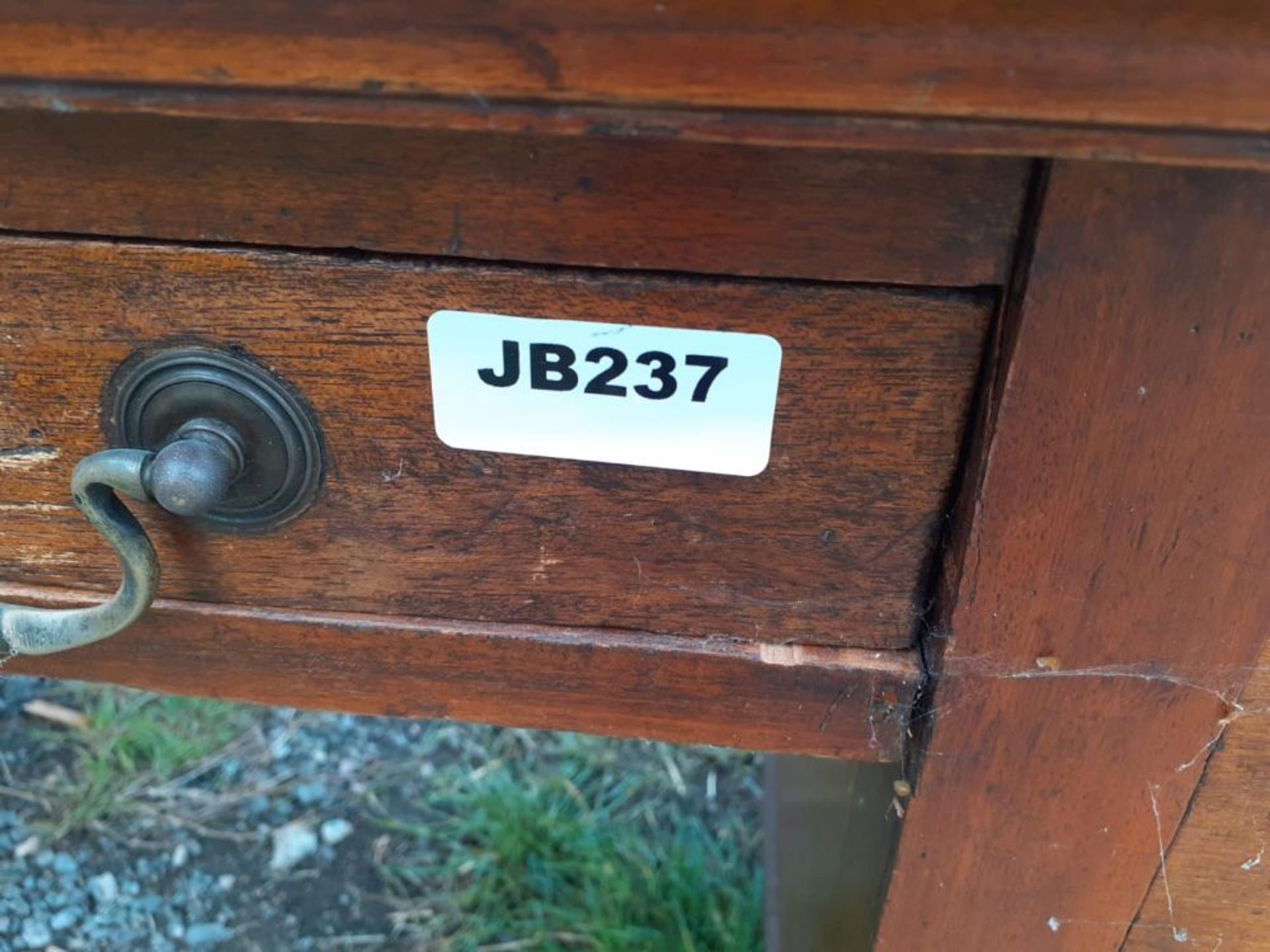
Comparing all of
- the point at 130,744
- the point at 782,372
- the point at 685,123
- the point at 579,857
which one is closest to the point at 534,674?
the point at 782,372

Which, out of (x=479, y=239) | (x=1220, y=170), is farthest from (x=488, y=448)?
(x=1220, y=170)

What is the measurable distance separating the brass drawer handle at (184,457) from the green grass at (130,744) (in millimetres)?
1038

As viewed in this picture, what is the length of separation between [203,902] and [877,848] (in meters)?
1.02

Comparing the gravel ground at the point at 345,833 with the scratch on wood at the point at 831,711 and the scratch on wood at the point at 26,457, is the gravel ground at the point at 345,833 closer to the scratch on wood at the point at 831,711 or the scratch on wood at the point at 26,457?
the scratch on wood at the point at 831,711

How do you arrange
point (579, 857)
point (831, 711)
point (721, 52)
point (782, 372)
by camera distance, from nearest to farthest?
point (721, 52) → point (782, 372) → point (831, 711) → point (579, 857)

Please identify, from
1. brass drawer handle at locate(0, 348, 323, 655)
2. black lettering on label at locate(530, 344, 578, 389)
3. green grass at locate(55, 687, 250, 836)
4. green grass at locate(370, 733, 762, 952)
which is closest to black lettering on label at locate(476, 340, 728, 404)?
black lettering on label at locate(530, 344, 578, 389)

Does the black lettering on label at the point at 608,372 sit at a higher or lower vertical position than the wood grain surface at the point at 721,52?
lower

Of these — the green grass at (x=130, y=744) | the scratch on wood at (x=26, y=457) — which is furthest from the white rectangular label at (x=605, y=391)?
the green grass at (x=130, y=744)

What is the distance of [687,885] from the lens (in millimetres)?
1403

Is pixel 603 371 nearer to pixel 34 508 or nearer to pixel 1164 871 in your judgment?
pixel 34 508

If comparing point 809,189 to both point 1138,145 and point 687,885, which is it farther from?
point 687,885

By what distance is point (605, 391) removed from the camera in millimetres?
538

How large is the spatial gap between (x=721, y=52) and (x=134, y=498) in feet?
1.18

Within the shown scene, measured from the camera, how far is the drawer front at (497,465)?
0.51 meters
